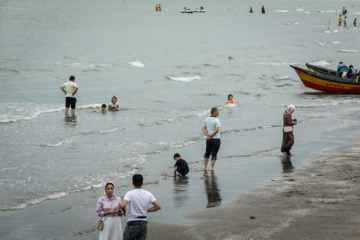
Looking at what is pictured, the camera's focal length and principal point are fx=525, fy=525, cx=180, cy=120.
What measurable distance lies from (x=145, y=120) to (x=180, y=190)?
10690 mm

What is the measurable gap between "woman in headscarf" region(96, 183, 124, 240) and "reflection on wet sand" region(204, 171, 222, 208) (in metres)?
3.09

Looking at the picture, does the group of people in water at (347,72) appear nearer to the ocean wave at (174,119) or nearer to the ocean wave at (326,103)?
the ocean wave at (326,103)

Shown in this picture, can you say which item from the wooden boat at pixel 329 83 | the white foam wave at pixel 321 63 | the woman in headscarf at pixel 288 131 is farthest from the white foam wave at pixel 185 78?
the woman in headscarf at pixel 288 131

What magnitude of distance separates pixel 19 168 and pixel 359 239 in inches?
346

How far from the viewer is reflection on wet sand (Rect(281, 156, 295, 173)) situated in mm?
12203

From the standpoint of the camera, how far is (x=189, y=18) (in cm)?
9662

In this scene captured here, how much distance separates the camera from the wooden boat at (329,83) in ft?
92.2

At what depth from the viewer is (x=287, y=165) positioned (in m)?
12.8

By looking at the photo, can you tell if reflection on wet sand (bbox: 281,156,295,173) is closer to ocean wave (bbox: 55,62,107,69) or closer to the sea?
the sea

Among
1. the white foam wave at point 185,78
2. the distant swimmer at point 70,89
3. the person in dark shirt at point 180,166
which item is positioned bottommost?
the person in dark shirt at point 180,166

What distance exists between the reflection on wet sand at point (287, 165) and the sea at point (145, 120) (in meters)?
0.02

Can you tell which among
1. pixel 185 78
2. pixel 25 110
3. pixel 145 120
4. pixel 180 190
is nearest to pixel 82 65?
pixel 185 78

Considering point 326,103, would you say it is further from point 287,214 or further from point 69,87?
point 287,214

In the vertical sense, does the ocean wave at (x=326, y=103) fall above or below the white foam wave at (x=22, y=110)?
above
